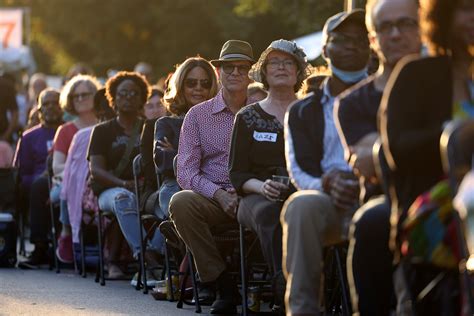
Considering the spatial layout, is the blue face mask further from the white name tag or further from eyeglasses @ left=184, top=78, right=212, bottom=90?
eyeglasses @ left=184, top=78, right=212, bottom=90

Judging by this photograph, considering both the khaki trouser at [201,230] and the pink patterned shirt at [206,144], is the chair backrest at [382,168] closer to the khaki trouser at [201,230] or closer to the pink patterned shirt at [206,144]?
the khaki trouser at [201,230]

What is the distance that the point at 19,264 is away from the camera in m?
17.1

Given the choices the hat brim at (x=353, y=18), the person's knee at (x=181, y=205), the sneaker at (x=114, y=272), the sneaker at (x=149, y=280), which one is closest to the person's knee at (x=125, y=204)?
the sneaker at (x=149, y=280)

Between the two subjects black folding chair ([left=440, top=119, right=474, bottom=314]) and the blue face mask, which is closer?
black folding chair ([left=440, top=119, right=474, bottom=314])

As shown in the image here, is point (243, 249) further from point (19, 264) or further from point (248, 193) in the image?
point (19, 264)

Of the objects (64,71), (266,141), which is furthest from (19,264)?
(64,71)

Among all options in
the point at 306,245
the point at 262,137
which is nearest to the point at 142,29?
the point at 262,137

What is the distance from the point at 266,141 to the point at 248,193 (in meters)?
0.55

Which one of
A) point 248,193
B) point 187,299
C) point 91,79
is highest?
point 91,79

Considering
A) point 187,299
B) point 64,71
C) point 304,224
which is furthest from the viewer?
point 64,71

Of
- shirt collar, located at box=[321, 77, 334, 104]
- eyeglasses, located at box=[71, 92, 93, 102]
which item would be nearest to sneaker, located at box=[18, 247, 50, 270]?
eyeglasses, located at box=[71, 92, 93, 102]

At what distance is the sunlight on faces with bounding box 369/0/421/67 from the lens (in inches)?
316

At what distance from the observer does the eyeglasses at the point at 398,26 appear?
8.08 m

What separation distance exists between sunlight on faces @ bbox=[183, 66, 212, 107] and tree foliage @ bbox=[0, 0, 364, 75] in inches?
1093
